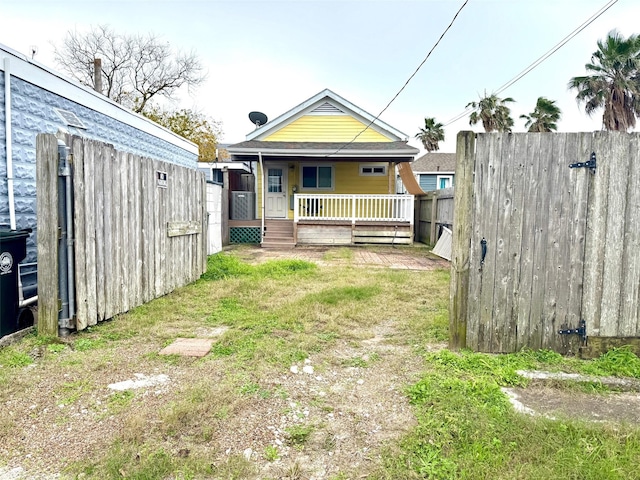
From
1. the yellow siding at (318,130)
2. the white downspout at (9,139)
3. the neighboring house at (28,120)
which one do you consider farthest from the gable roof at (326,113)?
the white downspout at (9,139)

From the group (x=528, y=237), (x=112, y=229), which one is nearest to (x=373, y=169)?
(x=112, y=229)

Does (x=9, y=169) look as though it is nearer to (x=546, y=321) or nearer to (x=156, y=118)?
(x=546, y=321)

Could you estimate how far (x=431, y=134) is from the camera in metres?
34.7

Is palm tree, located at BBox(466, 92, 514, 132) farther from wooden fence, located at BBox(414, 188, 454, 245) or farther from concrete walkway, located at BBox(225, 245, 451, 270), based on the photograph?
concrete walkway, located at BBox(225, 245, 451, 270)

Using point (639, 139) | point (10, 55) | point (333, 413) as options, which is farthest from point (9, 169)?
point (639, 139)

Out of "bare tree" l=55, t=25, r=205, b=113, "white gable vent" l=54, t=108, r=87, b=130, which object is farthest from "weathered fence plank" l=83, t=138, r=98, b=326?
"bare tree" l=55, t=25, r=205, b=113

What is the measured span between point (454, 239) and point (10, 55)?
5526mm

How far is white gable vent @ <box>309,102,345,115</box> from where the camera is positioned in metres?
15.0

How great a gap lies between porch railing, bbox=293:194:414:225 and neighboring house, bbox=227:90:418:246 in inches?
1.4

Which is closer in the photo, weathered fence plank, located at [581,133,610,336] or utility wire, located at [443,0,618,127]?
weathered fence plank, located at [581,133,610,336]

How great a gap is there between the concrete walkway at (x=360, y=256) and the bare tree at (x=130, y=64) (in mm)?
19919

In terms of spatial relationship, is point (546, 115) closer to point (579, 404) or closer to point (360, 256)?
point (360, 256)

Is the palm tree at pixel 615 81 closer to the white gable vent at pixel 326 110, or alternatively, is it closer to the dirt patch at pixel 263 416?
the white gable vent at pixel 326 110

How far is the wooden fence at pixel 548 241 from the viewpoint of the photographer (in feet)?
10.5
